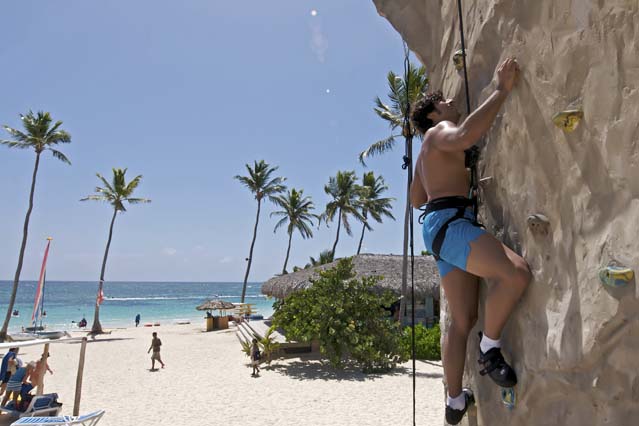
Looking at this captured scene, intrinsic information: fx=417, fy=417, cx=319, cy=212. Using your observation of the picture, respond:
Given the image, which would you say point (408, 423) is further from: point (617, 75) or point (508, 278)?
point (617, 75)

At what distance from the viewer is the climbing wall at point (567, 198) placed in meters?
1.43

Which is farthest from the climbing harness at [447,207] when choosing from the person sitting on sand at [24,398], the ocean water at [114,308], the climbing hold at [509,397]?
the ocean water at [114,308]

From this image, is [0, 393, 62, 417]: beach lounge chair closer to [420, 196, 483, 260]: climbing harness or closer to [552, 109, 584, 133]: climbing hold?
[420, 196, 483, 260]: climbing harness

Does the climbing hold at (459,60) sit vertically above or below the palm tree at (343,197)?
below

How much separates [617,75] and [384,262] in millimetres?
20281

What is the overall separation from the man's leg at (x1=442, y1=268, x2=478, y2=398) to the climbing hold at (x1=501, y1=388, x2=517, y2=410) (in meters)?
0.24

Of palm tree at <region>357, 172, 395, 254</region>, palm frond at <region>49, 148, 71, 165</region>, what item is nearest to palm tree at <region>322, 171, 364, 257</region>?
palm tree at <region>357, 172, 395, 254</region>

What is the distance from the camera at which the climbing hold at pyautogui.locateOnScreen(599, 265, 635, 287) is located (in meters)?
1.38

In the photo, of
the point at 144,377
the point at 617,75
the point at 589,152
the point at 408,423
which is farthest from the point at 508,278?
the point at 144,377

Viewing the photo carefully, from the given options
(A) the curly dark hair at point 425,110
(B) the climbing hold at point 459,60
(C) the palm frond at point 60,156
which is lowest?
(A) the curly dark hair at point 425,110

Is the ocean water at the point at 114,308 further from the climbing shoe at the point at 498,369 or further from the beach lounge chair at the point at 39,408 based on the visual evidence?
the climbing shoe at the point at 498,369

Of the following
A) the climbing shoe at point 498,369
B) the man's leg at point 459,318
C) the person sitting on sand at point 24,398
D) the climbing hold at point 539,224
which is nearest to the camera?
the climbing hold at point 539,224

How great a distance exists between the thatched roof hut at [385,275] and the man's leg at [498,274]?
51.5ft

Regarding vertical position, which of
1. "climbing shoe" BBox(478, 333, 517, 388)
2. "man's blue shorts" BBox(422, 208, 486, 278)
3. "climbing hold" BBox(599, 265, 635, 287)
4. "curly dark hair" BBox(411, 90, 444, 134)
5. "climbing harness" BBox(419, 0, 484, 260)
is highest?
"curly dark hair" BBox(411, 90, 444, 134)
